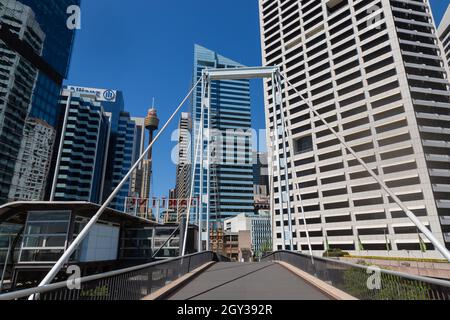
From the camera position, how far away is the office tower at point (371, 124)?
50.7 metres

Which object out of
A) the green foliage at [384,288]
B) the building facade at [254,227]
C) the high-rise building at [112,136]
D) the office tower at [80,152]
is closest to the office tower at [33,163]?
the office tower at [80,152]

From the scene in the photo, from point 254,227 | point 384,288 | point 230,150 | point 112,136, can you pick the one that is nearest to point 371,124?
point 384,288

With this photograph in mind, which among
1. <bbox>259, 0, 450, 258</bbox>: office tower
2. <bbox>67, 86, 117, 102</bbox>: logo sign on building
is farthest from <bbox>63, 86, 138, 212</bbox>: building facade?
<bbox>259, 0, 450, 258</bbox>: office tower

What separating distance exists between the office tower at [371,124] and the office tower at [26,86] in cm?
6504

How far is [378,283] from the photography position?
237 inches

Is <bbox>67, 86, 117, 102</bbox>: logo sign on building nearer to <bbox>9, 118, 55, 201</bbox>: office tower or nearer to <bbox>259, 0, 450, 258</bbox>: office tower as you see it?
<bbox>9, 118, 55, 201</bbox>: office tower

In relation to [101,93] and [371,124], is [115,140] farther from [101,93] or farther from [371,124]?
[371,124]

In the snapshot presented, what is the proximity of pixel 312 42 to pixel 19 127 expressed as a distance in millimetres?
78329

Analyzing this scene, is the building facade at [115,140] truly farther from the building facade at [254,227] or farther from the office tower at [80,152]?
the building facade at [254,227]

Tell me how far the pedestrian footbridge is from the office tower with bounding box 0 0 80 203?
251 feet

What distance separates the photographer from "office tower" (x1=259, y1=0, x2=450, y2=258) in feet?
166

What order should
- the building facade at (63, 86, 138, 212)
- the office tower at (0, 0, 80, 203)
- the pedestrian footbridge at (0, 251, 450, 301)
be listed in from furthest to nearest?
the building facade at (63, 86, 138, 212) < the office tower at (0, 0, 80, 203) < the pedestrian footbridge at (0, 251, 450, 301)

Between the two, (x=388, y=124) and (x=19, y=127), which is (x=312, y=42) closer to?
(x=388, y=124)
